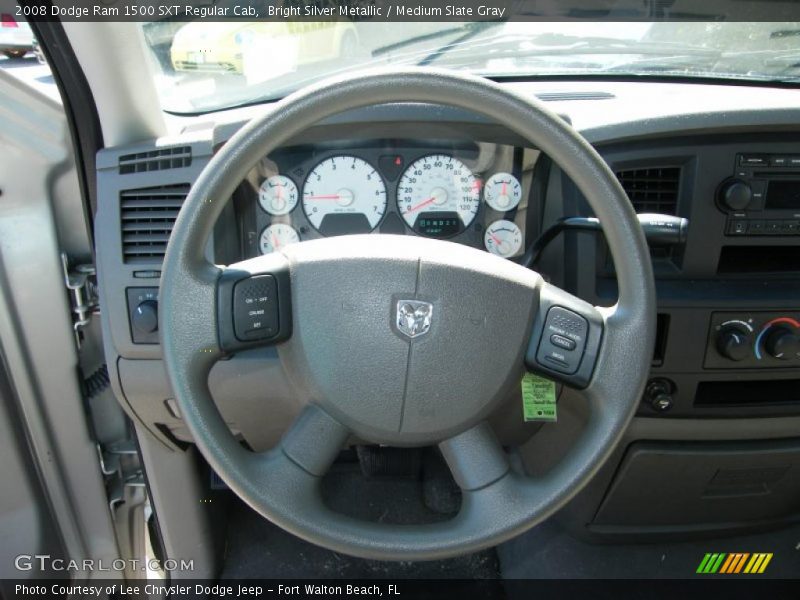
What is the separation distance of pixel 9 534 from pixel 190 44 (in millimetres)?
1334

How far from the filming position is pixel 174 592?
78.2 inches

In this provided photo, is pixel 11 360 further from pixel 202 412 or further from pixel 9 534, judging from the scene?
pixel 202 412

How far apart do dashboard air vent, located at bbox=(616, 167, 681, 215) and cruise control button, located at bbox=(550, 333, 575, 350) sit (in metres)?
0.48

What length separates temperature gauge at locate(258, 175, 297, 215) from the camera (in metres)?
1.47

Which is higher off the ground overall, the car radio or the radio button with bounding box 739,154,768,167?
the radio button with bounding box 739,154,768,167

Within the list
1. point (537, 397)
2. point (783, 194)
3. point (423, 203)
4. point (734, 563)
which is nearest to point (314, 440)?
point (537, 397)

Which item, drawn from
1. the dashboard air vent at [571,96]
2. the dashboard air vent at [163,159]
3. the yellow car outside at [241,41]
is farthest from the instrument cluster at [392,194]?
the yellow car outside at [241,41]

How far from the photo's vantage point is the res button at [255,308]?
1.06 metres

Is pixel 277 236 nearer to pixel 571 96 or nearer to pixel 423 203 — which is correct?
pixel 423 203

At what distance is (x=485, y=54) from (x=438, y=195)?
527 mm

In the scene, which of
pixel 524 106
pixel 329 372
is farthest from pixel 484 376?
pixel 524 106

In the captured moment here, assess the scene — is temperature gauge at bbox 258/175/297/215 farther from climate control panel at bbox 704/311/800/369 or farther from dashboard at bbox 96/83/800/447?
climate control panel at bbox 704/311/800/369
